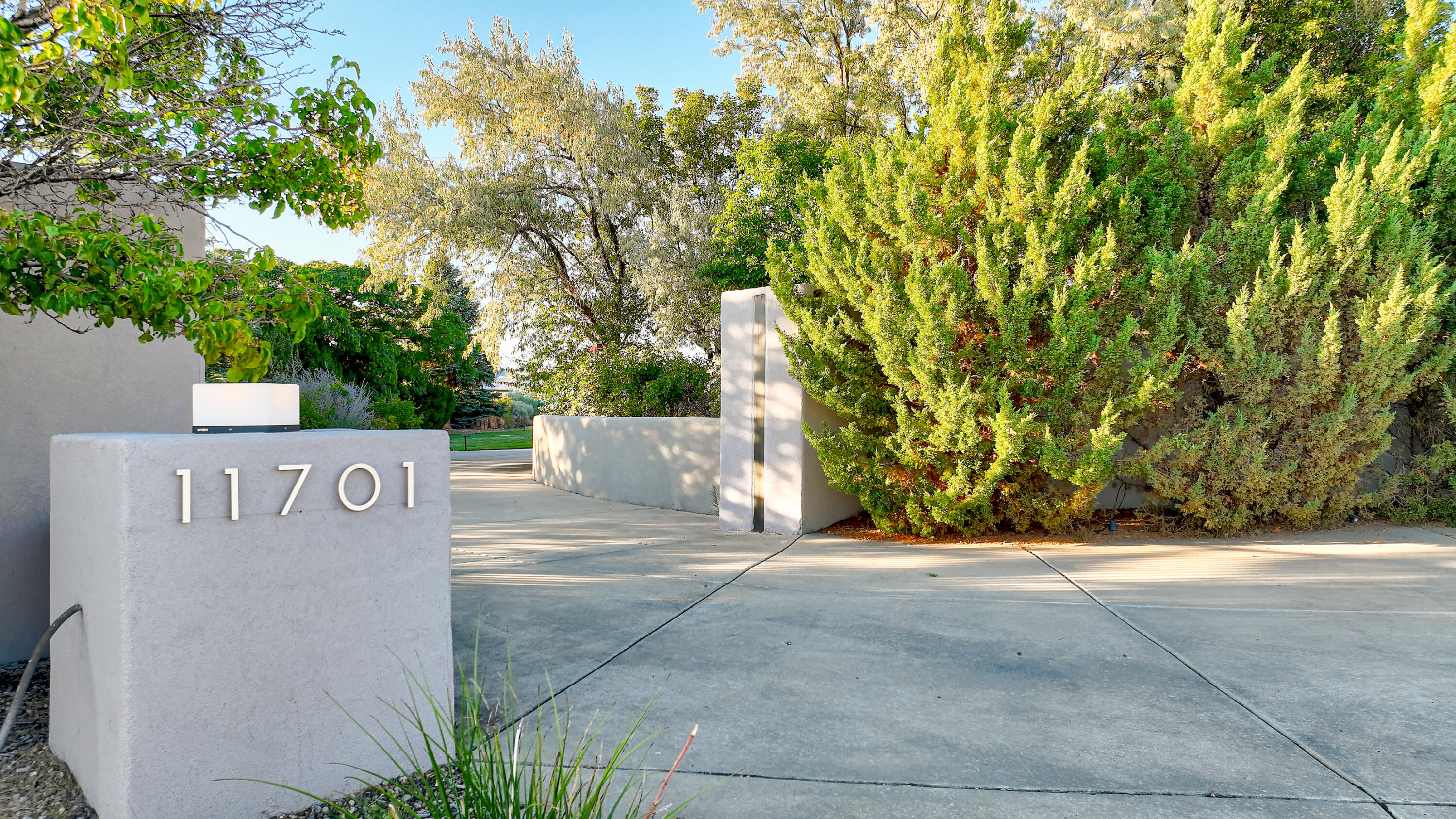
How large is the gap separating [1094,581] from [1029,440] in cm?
145

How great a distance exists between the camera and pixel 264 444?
240cm

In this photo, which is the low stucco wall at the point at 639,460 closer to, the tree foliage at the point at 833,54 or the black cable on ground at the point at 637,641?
the black cable on ground at the point at 637,641

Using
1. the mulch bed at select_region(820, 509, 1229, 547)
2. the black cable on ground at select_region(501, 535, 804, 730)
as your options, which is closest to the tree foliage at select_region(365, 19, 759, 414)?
the mulch bed at select_region(820, 509, 1229, 547)

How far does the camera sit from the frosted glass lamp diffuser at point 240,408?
8.46 feet

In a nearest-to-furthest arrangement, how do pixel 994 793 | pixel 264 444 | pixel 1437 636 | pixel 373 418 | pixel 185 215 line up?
pixel 264 444 < pixel 994 793 < pixel 1437 636 < pixel 185 215 < pixel 373 418

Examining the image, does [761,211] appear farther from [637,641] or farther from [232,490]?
[232,490]

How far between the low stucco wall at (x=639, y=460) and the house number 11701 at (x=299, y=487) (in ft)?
Result: 24.3

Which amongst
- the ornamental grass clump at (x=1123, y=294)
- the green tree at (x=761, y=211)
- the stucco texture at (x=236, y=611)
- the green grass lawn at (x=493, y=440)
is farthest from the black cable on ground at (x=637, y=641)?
the green grass lawn at (x=493, y=440)

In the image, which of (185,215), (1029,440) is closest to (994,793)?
(1029,440)

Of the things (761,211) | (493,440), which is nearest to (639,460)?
(761,211)

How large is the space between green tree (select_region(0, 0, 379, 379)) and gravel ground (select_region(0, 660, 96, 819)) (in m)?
1.60

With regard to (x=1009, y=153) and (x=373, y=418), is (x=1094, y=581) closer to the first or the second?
(x=1009, y=153)

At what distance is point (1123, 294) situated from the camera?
7082 mm

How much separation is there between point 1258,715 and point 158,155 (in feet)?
18.0
